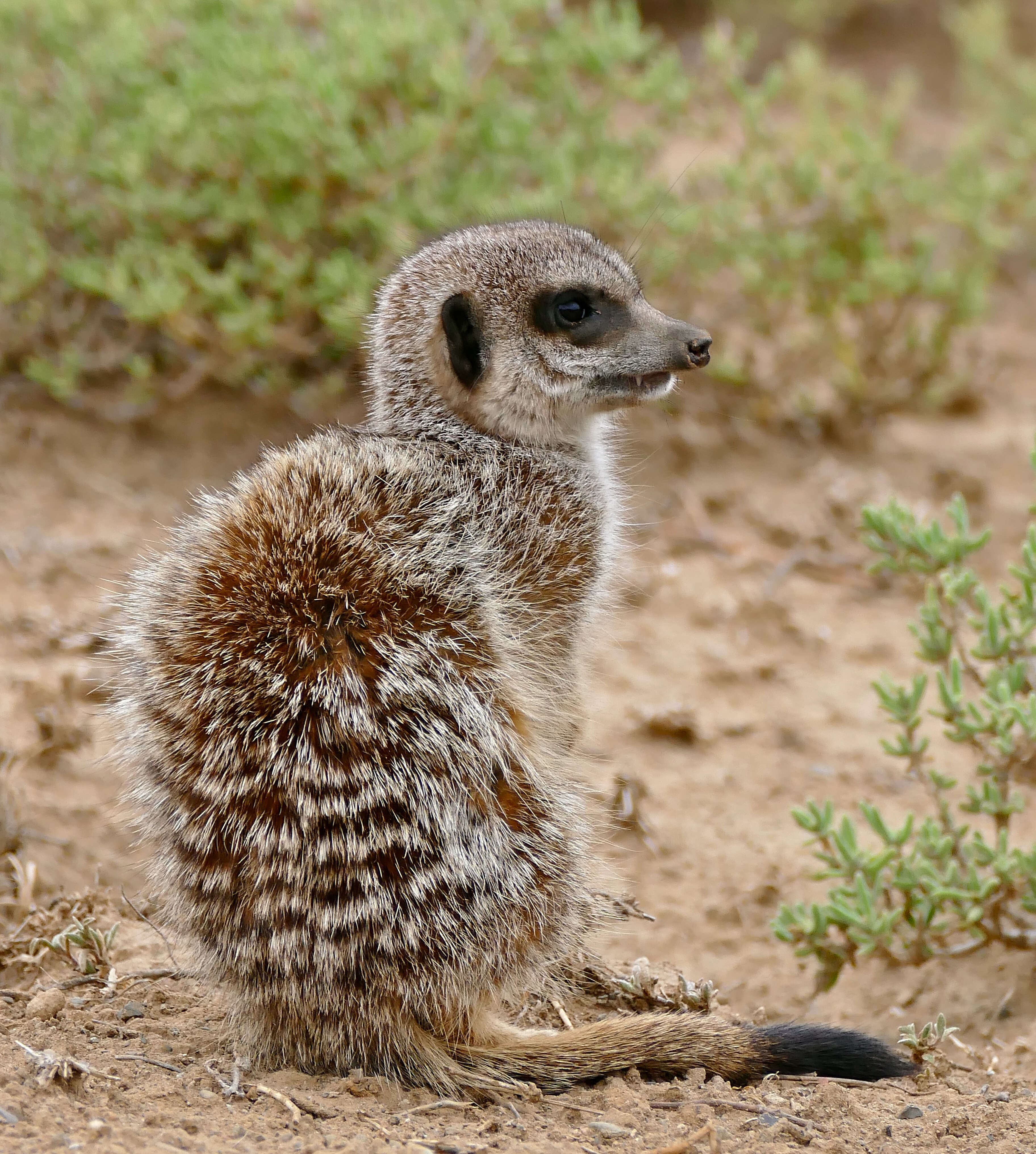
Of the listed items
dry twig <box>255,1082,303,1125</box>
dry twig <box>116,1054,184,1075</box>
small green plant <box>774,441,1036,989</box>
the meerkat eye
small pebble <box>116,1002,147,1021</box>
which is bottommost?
small pebble <box>116,1002,147,1021</box>

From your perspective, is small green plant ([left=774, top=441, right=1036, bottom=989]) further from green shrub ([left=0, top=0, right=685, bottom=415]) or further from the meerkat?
green shrub ([left=0, top=0, right=685, bottom=415])

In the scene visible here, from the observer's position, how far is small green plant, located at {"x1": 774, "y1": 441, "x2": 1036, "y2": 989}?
2.87 metres

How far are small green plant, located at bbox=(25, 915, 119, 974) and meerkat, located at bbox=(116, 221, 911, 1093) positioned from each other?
0.40 m

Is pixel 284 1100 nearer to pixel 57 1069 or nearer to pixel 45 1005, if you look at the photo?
pixel 57 1069

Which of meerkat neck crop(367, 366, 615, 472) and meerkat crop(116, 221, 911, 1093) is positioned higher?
meerkat neck crop(367, 366, 615, 472)

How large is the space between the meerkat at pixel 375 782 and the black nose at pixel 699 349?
546 mm

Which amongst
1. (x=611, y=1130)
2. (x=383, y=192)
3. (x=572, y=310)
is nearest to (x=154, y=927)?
(x=611, y=1130)

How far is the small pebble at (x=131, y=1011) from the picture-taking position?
8.47 ft

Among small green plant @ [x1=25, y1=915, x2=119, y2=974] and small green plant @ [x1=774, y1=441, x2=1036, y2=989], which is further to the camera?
small green plant @ [x1=774, y1=441, x2=1036, y2=989]

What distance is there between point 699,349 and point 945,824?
3.92 feet

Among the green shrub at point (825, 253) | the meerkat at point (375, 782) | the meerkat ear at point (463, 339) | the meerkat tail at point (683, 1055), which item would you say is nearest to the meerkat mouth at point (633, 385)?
the meerkat ear at point (463, 339)

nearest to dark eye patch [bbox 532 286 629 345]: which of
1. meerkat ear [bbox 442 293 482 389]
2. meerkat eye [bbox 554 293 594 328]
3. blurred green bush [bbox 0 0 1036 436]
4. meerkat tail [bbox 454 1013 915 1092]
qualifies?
meerkat eye [bbox 554 293 594 328]

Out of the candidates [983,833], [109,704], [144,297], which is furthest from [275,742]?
[144,297]

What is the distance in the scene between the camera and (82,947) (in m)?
2.74
